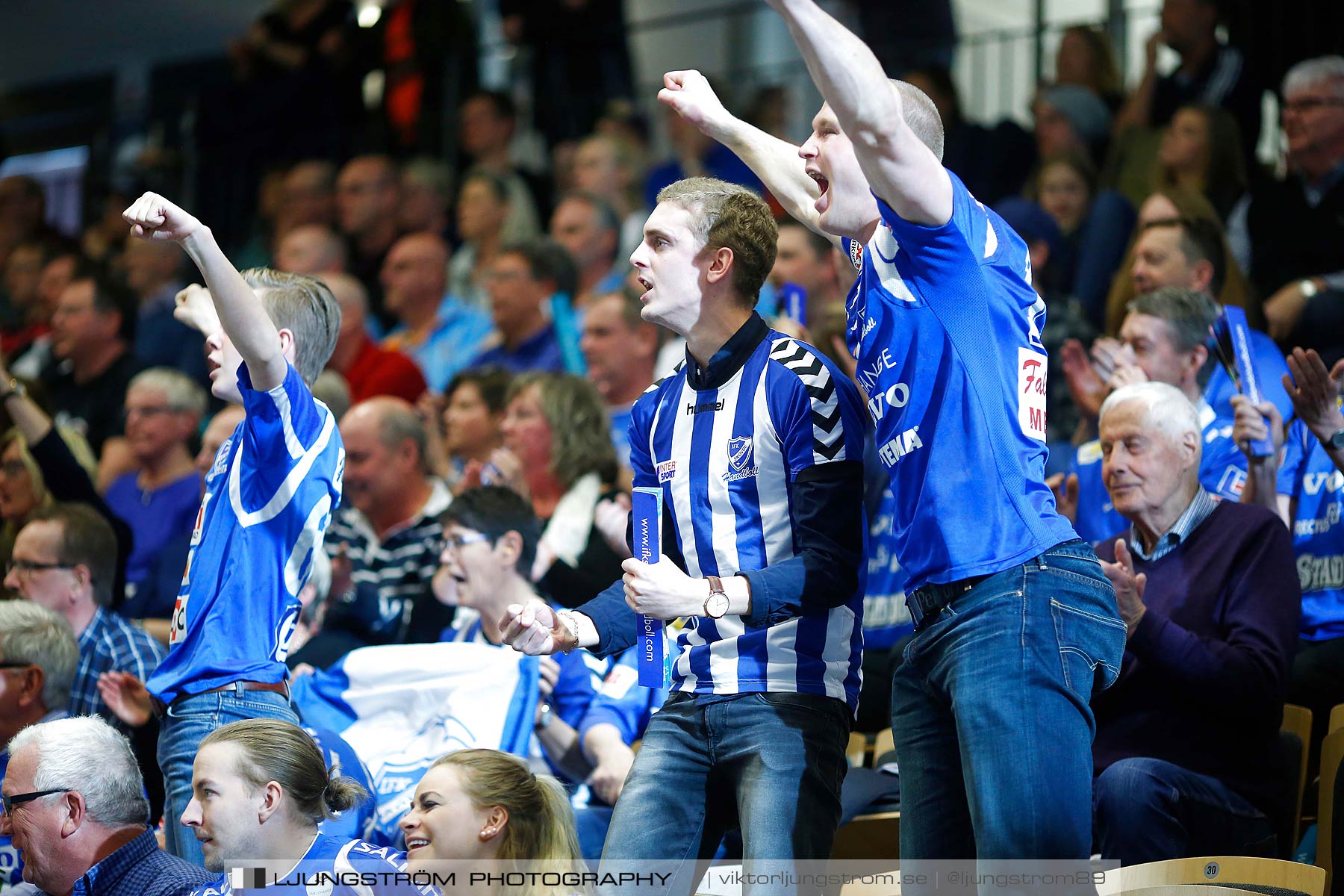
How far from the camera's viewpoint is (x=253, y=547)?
338 centimetres

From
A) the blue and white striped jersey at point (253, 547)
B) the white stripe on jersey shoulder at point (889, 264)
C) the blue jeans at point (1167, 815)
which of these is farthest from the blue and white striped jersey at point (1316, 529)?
the blue and white striped jersey at point (253, 547)

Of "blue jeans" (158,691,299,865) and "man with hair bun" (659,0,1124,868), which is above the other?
"man with hair bun" (659,0,1124,868)

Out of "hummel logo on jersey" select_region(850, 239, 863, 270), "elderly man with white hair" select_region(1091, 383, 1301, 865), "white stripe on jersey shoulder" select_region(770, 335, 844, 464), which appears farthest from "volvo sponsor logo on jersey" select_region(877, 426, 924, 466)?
"elderly man with white hair" select_region(1091, 383, 1301, 865)

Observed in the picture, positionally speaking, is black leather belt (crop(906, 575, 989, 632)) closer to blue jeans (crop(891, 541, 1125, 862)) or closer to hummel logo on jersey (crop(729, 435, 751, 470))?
blue jeans (crop(891, 541, 1125, 862))

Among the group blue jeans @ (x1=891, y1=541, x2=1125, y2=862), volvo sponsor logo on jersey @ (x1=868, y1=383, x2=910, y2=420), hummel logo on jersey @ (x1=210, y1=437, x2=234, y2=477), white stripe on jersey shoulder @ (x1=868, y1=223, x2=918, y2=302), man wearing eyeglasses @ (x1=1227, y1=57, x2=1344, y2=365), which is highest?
man wearing eyeglasses @ (x1=1227, y1=57, x2=1344, y2=365)

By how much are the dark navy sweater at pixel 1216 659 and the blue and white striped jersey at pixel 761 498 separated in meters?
1.07

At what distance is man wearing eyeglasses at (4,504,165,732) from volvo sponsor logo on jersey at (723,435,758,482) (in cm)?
251

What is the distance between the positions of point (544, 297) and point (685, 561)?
419 cm

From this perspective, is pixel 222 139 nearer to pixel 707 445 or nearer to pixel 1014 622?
pixel 707 445

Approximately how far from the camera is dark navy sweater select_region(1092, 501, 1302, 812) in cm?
352

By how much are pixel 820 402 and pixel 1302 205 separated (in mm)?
3830

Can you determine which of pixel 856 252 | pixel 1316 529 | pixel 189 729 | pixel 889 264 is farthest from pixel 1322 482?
pixel 189 729

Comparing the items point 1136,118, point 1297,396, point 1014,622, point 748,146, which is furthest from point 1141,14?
point 1014,622

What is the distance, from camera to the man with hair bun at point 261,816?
2.98 metres
